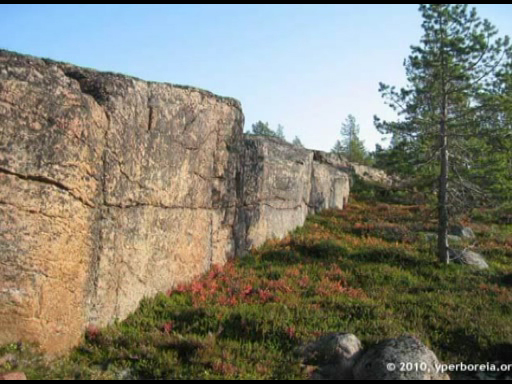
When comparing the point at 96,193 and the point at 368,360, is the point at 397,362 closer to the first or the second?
the point at 368,360

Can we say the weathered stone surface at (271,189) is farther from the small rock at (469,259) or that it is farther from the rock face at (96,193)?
the small rock at (469,259)

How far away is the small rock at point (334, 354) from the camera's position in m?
8.68

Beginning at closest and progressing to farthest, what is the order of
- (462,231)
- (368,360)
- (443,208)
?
(368,360) < (443,208) < (462,231)

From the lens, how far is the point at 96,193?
9.77 metres

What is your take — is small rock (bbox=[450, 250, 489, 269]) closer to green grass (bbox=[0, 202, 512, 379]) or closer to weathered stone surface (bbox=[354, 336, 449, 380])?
green grass (bbox=[0, 202, 512, 379])

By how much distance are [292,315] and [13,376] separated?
20.3ft

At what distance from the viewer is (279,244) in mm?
19031

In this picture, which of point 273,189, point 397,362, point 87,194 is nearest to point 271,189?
point 273,189

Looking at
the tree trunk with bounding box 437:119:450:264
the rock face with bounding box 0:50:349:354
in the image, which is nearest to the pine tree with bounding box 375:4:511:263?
the tree trunk with bounding box 437:119:450:264

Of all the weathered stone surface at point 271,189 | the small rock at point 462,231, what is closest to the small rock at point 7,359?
the weathered stone surface at point 271,189

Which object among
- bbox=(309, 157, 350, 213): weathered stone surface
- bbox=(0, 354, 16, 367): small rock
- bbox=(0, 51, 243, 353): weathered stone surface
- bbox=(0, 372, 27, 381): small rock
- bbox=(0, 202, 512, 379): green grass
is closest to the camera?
bbox=(0, 372, 27, 381): small rock

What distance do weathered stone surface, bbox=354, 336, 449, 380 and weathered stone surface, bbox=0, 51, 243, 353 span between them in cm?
565

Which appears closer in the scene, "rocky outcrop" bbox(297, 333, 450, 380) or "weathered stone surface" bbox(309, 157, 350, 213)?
"rocky outcrop" bbox(297, 333, 450, 380)

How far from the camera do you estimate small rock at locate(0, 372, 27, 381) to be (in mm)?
7242
